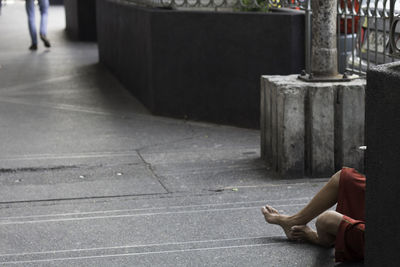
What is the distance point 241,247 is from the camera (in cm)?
441

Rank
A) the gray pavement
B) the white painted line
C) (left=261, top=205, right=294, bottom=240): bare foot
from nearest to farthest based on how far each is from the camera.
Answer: the gray pavement → (left=261, top=205, right=294, bottom=240): bare foot → the white painted line

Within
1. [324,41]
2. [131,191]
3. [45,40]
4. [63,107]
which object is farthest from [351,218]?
[45,40]

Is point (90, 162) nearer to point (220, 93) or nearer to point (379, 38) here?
point (220, 93)

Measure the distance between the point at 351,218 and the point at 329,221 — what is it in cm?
13


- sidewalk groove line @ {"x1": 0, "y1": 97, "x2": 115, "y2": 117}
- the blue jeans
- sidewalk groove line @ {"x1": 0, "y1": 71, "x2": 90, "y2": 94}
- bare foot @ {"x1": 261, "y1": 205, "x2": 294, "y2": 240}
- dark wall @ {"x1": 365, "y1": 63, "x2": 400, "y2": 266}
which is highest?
the blue jeans

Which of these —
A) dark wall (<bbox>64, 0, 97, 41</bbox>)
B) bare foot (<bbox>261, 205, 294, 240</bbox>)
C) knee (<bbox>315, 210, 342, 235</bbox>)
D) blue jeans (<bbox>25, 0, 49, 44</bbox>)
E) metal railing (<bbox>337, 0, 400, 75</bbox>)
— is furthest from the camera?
dark wall (<bbox>64, 0, 97, 41</bbox>)

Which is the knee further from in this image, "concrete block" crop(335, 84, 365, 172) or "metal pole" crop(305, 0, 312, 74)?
"metal pole" crop(305, 0, 312, 74)

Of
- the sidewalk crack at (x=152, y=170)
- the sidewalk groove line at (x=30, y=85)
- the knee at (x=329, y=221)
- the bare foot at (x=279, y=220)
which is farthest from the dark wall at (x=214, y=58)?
the knee at (x=329, y=221)

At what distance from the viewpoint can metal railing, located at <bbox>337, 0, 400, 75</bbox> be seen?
6.26 metres

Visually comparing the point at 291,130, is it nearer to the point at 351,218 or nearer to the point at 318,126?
the point at 318,126

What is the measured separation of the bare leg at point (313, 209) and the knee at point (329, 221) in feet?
0.26

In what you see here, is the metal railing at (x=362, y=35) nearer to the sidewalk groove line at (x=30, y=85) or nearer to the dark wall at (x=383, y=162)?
the dark wall at (x=383, y=162)

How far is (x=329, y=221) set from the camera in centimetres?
417

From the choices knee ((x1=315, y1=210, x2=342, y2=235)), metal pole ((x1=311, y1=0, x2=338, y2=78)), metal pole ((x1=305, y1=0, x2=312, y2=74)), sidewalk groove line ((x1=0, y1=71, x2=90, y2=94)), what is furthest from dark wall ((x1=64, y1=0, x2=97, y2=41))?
knee ((x1=315, y1=210, x2=342, y2=235))
